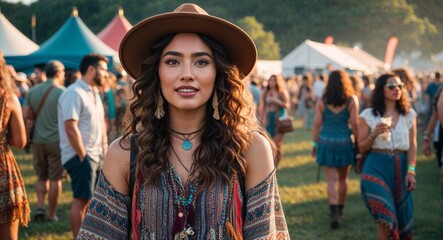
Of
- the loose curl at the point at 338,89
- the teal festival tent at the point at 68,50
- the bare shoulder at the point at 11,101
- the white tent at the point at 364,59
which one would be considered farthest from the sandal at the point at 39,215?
the white tent at the point at 364,59

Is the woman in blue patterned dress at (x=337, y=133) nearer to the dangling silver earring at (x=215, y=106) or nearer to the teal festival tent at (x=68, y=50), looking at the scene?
the dangling silver earring at (x=215, y=106)

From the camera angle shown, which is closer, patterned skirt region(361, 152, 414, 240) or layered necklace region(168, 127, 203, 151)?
layered necklace region(168, 127, 203, 151)

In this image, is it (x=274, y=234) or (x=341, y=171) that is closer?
(x=274, y=234)

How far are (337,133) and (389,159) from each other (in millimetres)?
1999

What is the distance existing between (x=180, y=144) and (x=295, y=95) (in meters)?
27.3

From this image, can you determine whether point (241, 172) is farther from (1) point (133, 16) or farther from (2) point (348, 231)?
(1) point (133, 16)

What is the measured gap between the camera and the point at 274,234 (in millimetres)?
2447

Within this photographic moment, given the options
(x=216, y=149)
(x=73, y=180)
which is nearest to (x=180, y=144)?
(x=216, y=149)

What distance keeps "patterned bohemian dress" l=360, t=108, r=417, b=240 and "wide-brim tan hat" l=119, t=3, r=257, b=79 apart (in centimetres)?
347

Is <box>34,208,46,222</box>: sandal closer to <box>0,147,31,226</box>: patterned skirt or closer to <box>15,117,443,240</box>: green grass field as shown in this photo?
<box>15,117,443,240</box>: green grass field

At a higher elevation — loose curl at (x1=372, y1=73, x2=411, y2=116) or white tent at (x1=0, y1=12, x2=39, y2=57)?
white tent at (x1=0, y1=12, x2=39, y2=57)

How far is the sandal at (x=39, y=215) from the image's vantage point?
7676 mm

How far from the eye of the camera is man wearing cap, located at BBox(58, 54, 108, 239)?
5.79 metres

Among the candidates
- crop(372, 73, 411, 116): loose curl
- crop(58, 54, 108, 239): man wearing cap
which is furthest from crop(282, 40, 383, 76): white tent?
crop(58, 54, 108, 239): man wearing cap
